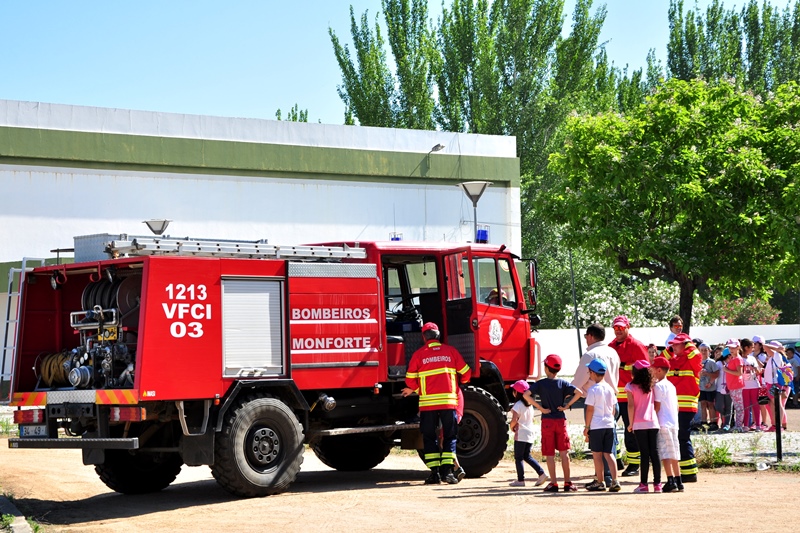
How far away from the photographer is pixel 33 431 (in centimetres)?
1278

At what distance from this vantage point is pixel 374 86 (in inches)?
2025

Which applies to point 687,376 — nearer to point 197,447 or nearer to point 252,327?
point 252,327

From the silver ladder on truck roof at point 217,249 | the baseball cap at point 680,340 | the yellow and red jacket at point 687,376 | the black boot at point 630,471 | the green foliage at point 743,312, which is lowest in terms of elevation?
the black boot at point 630,471

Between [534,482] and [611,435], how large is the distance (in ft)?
5.36

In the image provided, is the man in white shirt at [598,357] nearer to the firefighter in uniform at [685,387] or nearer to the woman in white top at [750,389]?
the firefighter in uniform at [685,387]

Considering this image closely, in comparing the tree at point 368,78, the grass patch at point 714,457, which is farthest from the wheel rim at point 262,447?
the tree at point 368,78

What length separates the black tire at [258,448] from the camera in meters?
12.5

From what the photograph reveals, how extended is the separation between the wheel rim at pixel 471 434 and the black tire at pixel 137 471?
11.2ft

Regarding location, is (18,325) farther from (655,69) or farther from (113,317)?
(655,69)

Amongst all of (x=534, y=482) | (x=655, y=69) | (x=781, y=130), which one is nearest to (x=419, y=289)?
(x=534, y=482)

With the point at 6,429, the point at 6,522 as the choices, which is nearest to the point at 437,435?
the point at 6,522

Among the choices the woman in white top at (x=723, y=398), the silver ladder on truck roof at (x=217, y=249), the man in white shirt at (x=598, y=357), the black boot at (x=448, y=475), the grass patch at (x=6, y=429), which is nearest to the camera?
the silver ladder on truck roof at (x=217, y=249)

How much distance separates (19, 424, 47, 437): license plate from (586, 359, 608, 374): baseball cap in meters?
5.88

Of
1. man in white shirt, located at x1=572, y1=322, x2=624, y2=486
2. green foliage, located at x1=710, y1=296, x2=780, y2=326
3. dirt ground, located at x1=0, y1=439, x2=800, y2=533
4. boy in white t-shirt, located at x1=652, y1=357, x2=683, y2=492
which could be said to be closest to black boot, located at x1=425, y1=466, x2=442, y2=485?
dirt ground, located at x1=0, y1=439, x2=800, y2=533
